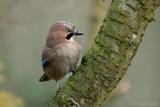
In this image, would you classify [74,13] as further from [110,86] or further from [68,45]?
[110,86]

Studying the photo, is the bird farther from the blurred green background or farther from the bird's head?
the blurred green background

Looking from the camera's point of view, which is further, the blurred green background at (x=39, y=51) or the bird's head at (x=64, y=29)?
the blurred green background at (x=39, y=51)

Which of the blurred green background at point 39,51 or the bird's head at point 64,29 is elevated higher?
the bird's head at point 64,29

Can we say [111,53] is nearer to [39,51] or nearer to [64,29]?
[64,29]

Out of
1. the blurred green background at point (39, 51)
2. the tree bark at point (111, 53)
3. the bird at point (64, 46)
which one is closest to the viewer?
the tree bark at point (111, 53)

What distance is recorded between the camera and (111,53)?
296cm

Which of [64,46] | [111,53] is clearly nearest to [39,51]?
[64,46]

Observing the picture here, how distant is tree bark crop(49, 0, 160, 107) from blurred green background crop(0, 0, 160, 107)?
3.52 metres

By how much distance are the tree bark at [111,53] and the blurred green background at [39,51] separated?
3.52 metres

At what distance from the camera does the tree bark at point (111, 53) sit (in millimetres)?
2945

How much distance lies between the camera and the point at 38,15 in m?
8.34

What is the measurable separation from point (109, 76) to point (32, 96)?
4.37 meters

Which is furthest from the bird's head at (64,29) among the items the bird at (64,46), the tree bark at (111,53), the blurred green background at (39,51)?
the blurred green background at (39,51)

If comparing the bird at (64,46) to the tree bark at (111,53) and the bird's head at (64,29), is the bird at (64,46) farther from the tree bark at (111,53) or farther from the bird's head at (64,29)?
the tree bark at (111,53)
